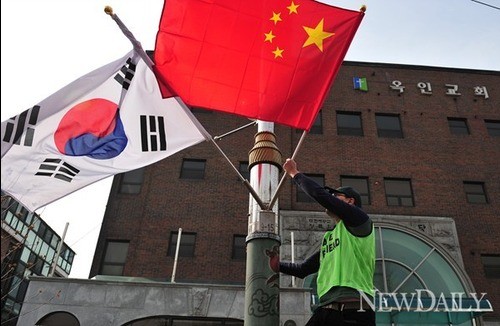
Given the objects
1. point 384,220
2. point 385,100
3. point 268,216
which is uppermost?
point 385,100

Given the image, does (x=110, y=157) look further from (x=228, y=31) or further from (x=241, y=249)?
(x=241, y=249)

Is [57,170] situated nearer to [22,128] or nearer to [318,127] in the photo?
[22,128]

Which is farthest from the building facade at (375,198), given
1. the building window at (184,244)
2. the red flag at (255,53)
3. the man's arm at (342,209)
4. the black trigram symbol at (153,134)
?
the man's arm at (342,209)

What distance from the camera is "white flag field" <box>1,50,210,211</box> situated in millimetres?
5633

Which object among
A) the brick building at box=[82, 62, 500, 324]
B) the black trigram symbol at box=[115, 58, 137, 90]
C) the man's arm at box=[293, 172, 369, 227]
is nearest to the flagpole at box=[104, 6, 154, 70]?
the black trigram symbol at box=[115, 58, 137, 90]

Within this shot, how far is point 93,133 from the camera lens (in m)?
6.16

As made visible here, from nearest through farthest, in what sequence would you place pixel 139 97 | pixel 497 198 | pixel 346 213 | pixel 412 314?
pixel 346 213 → pixel 139 97 → pixel 412 314 → pixel 497 198

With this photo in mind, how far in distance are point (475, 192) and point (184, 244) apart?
14748 mm

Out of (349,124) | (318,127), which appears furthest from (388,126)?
(318,127)

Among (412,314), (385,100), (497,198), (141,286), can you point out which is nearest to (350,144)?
(385,100)

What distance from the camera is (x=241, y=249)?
19078mm

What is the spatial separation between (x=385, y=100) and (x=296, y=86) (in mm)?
19550

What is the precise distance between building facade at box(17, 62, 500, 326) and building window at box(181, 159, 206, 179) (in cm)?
5

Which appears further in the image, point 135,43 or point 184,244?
point 184,244
